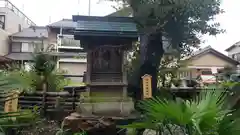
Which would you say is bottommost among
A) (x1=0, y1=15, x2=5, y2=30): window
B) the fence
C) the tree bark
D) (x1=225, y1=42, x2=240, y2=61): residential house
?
the fence

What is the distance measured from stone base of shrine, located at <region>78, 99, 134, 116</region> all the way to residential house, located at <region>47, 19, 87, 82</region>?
1026 cm

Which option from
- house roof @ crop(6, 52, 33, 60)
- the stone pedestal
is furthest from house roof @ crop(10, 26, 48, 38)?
the stone pedestal

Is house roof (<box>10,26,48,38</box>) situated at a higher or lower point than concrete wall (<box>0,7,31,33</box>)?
lower

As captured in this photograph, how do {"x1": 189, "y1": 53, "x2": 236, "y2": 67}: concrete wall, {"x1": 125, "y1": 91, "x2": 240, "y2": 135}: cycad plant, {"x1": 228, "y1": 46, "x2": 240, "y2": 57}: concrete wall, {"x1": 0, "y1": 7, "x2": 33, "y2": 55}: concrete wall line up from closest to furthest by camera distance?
1. {"x1": 125, "y1": 91, "x2": 240, "y2": 135}: cycad plant
2. {"x1": 0, "y1": 7, "x2": 33, "y2": 55}: concrete wall
3. {"x1": 189, "y1": 53, "x2": 236, "y2": 67}: concrete wall
4. {"x1": 228, "y1": 46, "x2": 240, "y2": 57}: concrete wall

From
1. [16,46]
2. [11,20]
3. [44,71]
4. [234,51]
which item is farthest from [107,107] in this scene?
[234,51]

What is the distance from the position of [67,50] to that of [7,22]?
6.30 metres

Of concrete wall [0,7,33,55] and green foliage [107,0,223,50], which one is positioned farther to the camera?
concrete wall [0,7,33,55]

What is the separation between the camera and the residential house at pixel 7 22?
802 inches

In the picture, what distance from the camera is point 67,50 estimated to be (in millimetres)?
19891

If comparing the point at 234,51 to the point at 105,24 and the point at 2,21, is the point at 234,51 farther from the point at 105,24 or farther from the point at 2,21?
the point at 105,24

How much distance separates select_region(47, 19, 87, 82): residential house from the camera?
1852cm

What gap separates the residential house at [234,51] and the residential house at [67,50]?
14.6 meters

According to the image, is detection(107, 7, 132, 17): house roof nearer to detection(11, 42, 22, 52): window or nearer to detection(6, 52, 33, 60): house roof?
detection(6, 52, 33, 60): house roof

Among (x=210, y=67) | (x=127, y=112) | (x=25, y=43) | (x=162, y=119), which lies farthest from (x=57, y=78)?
(x=210, y=67)
